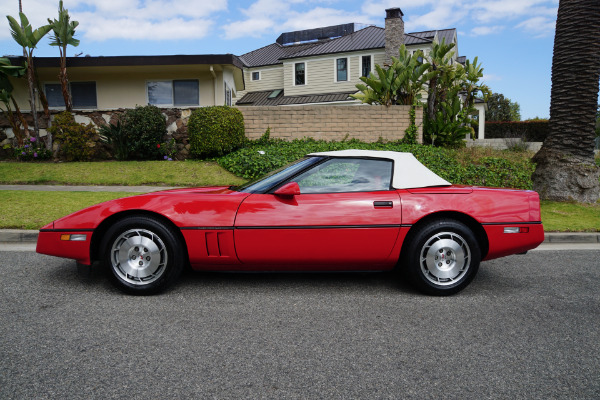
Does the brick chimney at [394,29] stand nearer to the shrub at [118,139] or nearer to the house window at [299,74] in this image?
the house window at [299,74]

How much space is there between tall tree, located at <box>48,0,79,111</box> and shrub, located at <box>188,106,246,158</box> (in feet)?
14.1

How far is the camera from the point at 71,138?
13.4 metres

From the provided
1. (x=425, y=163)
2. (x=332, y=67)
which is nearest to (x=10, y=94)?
(x=425, y=163)

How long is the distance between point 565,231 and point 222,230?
5716 mm

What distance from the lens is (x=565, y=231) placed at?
22.9ft

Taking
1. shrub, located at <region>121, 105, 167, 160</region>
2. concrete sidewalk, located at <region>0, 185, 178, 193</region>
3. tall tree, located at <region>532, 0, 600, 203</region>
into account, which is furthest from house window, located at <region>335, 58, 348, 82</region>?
concrete sidewalk, located at <region>0, 185, 178, 193</region>

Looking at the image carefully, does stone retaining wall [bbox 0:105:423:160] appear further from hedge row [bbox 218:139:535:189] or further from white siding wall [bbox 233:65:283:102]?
white siding wall [bbox 233:65:283:102]

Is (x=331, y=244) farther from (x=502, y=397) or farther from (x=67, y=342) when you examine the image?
(x=67, y=342)

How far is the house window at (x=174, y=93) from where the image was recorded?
16906 millimetres

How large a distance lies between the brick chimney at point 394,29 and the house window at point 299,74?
598 cm

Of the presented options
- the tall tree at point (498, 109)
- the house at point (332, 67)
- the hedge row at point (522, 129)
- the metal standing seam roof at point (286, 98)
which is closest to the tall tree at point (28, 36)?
the house at point (332, 67)

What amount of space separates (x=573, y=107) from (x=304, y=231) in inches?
311

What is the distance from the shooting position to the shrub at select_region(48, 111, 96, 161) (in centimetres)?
1337

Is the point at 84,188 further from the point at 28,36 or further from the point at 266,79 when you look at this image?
the point at 266,79
